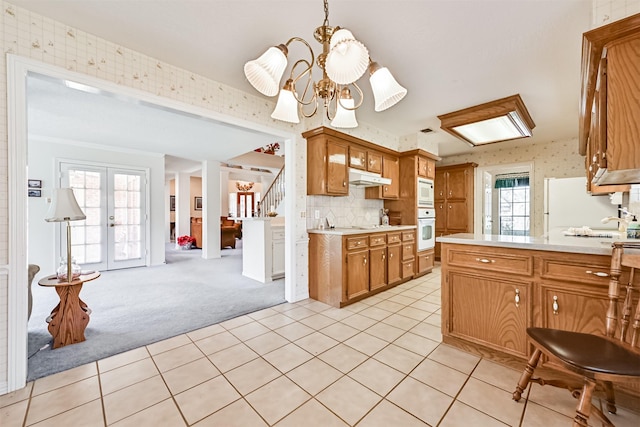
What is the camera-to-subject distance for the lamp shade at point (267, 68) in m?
1.37

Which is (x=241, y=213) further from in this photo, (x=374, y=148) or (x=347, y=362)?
(x=347, y=362)

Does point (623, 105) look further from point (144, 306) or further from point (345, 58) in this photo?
point (144, 306)

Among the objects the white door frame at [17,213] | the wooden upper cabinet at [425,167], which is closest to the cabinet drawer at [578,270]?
the wooden upper cabinet at [425,167]

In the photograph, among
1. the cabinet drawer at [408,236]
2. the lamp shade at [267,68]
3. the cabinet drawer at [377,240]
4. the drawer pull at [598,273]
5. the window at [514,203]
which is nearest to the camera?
the lamp shade at [267,68]

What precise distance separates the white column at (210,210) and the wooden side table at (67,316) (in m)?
4.39

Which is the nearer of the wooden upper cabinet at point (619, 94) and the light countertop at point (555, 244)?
the wooden upper cabinet at point (619, 94)

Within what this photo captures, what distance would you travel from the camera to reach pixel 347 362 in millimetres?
2027

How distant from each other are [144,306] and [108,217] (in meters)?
3.19

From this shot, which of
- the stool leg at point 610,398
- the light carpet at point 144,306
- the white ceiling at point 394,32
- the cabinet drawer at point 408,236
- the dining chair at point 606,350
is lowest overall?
the light carpet at point 144,306

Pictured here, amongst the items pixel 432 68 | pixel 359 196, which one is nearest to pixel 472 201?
pixel 359 196

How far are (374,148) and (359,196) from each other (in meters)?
0.84

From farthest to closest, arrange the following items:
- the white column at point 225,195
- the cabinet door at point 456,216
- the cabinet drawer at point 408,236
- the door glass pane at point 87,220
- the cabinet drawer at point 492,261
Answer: the white column at point 225,195
the cabinet door at point 456,216
the door glass pane at point 87,220
the cabinet drawer at point 408,236
the cabinet drawer at point 492,261

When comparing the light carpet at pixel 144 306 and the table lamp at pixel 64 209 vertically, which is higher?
the table lamp at pixel 64 209

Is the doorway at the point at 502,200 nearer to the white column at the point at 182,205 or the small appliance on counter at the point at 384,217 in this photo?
the small appliance on counter at the point at 384,217
